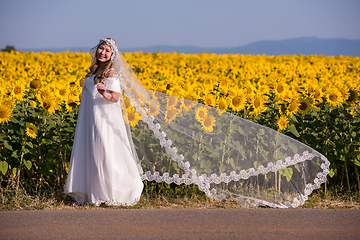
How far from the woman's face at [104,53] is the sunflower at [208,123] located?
155 centimetres

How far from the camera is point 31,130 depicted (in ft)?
18.6

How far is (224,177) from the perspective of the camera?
5.27 m

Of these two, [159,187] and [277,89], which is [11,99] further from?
[277,89]

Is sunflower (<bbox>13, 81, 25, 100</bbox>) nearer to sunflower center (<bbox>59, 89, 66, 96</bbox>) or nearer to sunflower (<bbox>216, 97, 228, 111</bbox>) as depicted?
sunflower center (<bbox>59, 89, 66, 96</bbox>)

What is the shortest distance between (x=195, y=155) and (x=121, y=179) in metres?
1.02

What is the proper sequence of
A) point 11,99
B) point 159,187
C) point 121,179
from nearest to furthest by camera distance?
point 121,179
point 159,187
point 11,99

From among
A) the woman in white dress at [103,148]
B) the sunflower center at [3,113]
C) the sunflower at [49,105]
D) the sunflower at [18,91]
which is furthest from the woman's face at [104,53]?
the sunflower at [18,91]

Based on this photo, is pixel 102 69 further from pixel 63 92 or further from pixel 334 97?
pixel 334 97

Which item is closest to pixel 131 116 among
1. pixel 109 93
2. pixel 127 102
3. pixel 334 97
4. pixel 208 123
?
pixel 127 102

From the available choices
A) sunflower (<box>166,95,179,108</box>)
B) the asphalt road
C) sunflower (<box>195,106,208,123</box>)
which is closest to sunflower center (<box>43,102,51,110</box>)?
the asphalt road

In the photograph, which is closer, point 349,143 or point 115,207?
point 115,207

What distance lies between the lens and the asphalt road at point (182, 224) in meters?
4.19

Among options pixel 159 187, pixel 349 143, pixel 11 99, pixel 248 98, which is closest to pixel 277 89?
pixel 248 98

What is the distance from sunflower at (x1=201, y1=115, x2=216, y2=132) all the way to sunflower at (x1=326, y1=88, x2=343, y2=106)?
1780 millimetres
